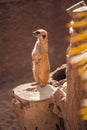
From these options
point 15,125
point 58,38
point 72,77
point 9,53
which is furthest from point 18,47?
point 72,77

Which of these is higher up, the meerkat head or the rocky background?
the rocky background

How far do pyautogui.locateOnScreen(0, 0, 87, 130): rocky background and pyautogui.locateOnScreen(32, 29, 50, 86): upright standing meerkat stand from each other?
11.1 feet

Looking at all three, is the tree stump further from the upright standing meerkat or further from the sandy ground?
the sandy ground

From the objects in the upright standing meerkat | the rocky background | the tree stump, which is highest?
the rocky background

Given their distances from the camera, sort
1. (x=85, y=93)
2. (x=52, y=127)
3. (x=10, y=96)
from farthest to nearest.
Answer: (x=10, y=96)
(x=52, y=127)
(x=85, y=93)

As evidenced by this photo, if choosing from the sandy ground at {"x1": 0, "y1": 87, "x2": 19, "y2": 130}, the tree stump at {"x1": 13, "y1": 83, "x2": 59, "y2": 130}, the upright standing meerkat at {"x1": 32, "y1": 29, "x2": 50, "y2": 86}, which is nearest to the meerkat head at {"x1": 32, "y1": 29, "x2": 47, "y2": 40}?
the upright standing meerkat at {"x1": 32, "y1": 29, "x2": 50, "y2": 86}

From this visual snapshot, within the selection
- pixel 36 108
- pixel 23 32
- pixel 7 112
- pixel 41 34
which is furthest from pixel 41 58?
→ pixel 23 32

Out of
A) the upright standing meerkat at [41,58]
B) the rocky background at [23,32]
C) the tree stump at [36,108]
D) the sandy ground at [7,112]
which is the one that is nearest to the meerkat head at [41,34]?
the upright standing meerkat at [41,58]

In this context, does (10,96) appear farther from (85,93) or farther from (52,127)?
(85,93)

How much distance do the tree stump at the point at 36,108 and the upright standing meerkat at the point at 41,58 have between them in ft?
0.54

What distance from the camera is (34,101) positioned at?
4.99m

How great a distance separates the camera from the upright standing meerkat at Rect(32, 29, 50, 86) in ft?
16.6

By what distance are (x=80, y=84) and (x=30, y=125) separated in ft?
6.00

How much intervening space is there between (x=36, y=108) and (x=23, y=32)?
4.40m
